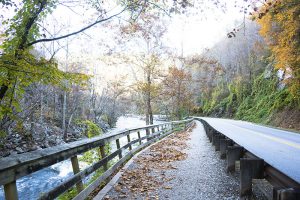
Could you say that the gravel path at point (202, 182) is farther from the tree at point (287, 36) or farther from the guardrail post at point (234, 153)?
the tree at point (287, 36)

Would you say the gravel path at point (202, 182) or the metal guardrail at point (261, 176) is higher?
the metal guardrail at point (261, 176)

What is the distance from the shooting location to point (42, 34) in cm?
782

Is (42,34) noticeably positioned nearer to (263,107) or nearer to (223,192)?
(223,192)

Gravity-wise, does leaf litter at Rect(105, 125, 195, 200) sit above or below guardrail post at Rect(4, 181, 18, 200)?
below

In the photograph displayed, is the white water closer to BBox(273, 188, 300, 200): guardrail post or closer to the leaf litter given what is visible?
the leaf litter

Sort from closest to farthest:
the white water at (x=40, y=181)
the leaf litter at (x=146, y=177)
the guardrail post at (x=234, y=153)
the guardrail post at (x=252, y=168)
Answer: the guardrail post at (x=252, y=168)
the leaf litter at (x=146, y=177)
the guardrail post at (x=234, y=153)
the white water at (x=40, y=181)

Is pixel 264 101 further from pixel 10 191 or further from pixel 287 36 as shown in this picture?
pixel 10 191

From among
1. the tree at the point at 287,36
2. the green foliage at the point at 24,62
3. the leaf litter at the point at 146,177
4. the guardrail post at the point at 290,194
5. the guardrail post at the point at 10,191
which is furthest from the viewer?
the tree at the point at 287,36

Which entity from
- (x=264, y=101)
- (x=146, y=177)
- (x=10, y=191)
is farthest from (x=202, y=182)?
(x=264, y=101)

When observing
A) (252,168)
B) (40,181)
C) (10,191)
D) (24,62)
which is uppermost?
(24,62)

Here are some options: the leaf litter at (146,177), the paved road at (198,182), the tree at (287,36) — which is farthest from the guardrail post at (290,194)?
the tree at (287,36)

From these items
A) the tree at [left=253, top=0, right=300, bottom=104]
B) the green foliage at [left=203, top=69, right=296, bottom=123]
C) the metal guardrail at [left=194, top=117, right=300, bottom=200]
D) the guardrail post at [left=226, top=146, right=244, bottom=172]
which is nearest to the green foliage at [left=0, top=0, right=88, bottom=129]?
the guardrail post at [left=226, top=146, right=244, bottom=172]

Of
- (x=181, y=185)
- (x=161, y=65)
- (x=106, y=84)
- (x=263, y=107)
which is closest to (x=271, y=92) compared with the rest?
(x=263, y=107)

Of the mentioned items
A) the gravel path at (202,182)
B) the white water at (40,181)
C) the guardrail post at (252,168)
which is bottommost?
the white water at (40,181)
